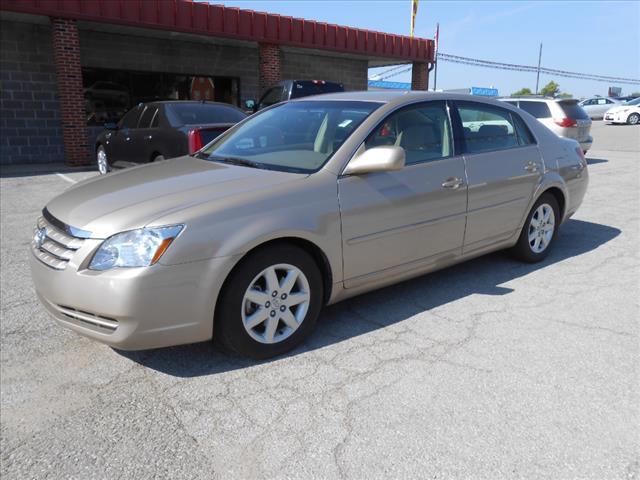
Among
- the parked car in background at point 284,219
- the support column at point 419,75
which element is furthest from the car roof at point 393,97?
the support column at point 419,75

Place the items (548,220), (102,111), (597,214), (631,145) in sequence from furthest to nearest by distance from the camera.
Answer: (631,145) < (102,111) < (597,214) < (548,220)

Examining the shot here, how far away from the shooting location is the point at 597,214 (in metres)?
7.11

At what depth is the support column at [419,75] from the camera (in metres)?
19.2

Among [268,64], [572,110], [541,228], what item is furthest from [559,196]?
[268,64]

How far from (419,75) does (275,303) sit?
1789cm

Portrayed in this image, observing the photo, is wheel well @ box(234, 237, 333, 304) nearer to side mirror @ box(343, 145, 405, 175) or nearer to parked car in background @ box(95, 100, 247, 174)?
side mirror @ box(343, 145, 405, 175)

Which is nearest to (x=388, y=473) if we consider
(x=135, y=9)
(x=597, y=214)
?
(x=597, y=214)

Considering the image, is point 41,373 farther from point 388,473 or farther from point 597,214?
point 597,214

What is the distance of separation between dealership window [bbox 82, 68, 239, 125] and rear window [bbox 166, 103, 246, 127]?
780 centimetres

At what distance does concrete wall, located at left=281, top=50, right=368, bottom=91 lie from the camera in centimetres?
1836

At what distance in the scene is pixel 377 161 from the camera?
129 inches

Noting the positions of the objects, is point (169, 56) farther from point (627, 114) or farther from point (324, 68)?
point (627, 114)

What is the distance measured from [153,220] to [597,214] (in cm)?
637

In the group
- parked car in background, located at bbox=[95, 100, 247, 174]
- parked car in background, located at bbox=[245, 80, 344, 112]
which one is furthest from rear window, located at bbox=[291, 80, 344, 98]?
parked car in background, located at bbox=[95, 100, 247, 174]
